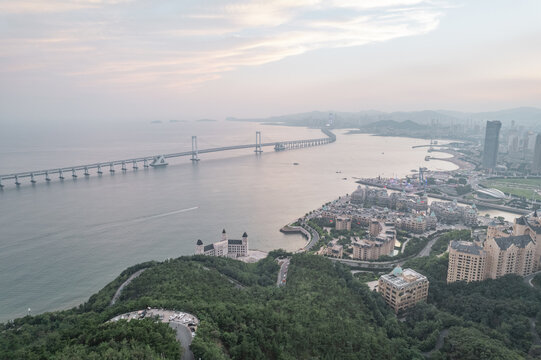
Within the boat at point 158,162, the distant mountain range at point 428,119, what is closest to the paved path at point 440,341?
the boat at point 158,162

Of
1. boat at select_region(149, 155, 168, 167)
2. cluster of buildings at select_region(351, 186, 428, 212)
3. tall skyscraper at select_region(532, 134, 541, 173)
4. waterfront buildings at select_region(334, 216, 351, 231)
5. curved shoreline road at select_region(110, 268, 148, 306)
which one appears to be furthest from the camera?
tall skyscraper at select_region(532, 134, 541, 173)

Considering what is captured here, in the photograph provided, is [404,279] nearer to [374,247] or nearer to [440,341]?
[440,341]

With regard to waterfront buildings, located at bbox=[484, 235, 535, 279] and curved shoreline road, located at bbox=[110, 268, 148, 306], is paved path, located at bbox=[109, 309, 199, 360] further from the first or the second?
waterfront buildings, located at bbox=[484, 235, 535, 279]

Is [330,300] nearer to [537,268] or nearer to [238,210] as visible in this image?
[537,268]

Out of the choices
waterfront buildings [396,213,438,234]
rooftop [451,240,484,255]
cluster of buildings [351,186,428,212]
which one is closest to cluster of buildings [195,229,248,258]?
rooftop [451,240,484,255]

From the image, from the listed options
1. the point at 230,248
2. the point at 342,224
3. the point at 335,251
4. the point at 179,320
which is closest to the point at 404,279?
the point at 335,251

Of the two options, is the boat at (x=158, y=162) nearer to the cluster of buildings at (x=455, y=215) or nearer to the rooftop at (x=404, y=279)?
the cluster of buildings at (x=455, y=215)
